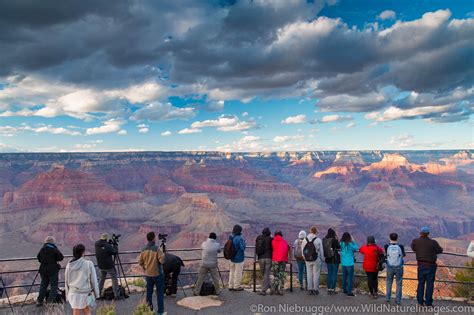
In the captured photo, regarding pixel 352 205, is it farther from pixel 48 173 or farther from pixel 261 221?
pixel 48 173

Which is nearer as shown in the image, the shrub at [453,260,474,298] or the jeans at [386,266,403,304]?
the jeans at [386,266,403,304]

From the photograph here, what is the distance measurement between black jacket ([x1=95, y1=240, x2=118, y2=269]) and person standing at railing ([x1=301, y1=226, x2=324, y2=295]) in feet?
18.5

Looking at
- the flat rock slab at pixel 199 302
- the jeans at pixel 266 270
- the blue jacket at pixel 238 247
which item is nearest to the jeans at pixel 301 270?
the jeans at pixel 266 270

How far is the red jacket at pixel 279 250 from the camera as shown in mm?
10859

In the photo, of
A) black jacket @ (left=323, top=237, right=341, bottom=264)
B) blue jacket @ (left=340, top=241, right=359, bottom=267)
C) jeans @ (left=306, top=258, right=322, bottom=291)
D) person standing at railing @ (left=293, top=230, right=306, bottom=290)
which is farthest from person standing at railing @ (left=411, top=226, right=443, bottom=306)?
person standing at railing @ (left=293, top=230, right=306, bottom=290)

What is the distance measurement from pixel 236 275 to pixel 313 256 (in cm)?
261

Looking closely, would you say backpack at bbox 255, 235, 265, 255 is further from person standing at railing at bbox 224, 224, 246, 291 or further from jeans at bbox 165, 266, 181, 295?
jeans at bbox 165, 266, 181, 295

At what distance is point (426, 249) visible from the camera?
967 cm

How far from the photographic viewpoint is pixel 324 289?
39.1 feet

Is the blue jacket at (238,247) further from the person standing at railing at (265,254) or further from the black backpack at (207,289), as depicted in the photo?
the black backpack at (207,289)

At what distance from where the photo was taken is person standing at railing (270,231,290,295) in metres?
10.9

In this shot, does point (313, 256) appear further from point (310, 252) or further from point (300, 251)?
point (300, 251)

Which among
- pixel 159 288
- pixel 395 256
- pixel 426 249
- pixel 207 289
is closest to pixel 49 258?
pixel 159 288

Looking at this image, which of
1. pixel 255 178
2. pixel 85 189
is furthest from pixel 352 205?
pixel 85 189
